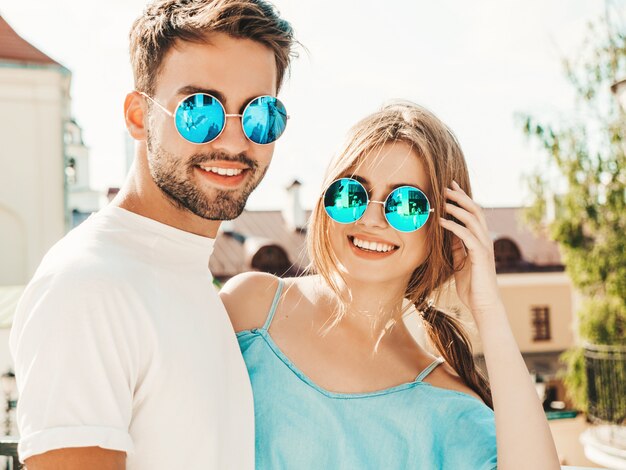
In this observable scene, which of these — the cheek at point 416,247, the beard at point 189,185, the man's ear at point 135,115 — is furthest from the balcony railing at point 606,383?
the man's ear at point 135,115

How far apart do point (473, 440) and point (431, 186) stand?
835mm

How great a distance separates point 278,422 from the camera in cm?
216

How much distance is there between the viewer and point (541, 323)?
30.6 metres

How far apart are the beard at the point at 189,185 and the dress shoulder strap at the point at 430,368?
89 centimetres

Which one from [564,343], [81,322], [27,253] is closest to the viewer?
[81,322]

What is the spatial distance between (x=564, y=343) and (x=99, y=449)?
32124 mm

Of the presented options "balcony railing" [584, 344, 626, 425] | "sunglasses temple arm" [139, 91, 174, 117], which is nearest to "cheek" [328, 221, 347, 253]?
"sunglasses temple arm" [139, 91, 174, 117]

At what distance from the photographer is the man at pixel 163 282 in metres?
1.38

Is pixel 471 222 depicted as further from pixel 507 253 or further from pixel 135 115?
pixel 507 253

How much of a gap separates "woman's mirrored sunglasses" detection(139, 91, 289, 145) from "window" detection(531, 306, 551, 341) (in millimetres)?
30095

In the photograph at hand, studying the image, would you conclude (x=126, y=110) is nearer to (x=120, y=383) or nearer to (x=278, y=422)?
(x=120, y=383)

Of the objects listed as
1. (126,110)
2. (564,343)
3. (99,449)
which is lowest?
(564,343)

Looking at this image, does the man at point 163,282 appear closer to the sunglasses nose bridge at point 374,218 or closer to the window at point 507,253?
the sunglasses nose bridge at point 374,218

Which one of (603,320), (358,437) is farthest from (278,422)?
(603,320)
